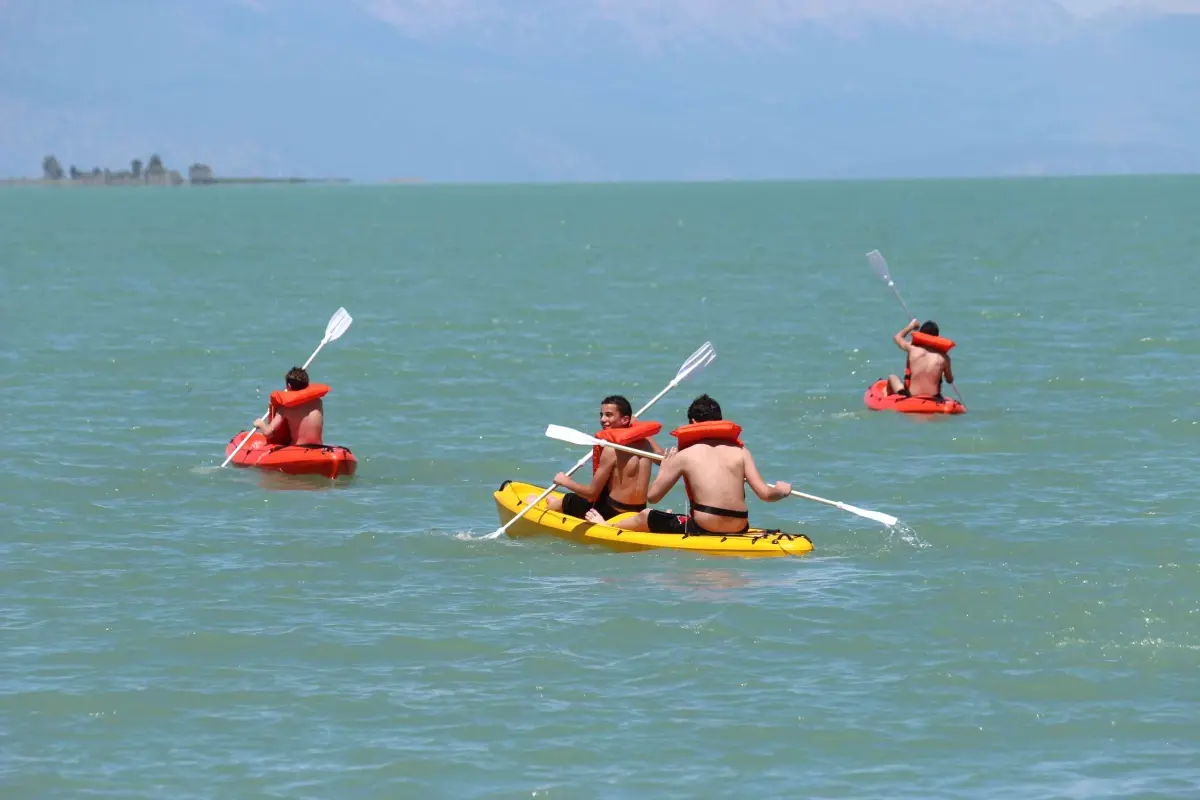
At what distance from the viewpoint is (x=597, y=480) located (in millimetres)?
16969

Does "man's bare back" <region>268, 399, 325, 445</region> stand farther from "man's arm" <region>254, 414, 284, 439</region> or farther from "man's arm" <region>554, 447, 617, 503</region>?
"man's arm" <region>554, 447, 617, 503</region>

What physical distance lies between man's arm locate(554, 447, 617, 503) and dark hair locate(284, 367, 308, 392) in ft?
13.8

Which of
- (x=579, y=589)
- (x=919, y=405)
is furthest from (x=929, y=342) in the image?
(x=579, y=589)

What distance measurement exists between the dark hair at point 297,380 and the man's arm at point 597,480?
421cm

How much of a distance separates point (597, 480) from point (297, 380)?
181 inches

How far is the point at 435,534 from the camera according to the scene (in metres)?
18.1

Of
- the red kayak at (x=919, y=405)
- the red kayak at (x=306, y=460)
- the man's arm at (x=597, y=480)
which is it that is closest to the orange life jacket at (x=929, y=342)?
the red kayak at (x=919, y=405)

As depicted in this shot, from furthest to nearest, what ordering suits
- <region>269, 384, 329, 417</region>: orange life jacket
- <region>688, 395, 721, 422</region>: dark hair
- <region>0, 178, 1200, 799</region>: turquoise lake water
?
1. <region>269, 384, 329, 417</region>: orange life jacket
2. <region>688, 395, 721, 422</region>: dark hair
3. <region>0, 178, 1200, 799</region>: turquoise lake water

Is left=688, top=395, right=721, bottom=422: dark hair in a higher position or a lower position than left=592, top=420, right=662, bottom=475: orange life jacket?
higher

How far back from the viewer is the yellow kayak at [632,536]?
16.1 metres

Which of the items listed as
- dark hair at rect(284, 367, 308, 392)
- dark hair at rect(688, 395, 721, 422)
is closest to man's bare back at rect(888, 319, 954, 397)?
dark hair at rect(284, 367, 308, 392)

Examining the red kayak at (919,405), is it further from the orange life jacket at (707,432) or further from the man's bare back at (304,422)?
the orange life jacket at (707,432)

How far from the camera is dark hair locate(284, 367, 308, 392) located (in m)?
20.2

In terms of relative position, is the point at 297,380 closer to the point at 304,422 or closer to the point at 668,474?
the point at 304,422
